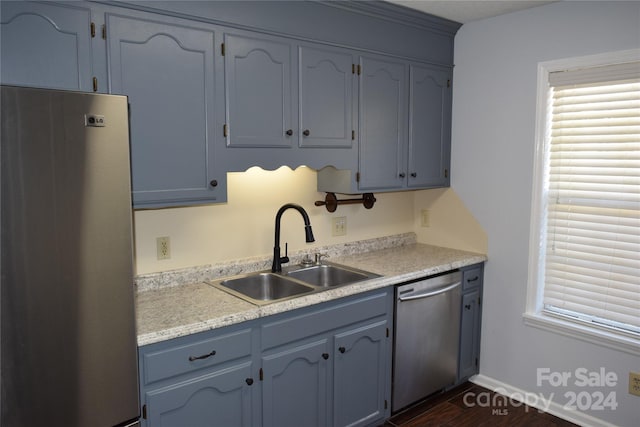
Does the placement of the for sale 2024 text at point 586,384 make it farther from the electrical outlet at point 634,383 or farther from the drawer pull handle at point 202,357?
the drawer pull handle at point 202,357

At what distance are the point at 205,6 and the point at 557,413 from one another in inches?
116

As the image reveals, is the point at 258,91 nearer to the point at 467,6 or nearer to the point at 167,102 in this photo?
the point at 167,102

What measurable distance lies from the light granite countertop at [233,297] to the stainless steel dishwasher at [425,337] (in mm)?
102

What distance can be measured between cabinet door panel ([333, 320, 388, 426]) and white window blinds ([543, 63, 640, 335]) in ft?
3.80

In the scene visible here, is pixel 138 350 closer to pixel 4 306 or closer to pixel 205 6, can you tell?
pixel 4 306

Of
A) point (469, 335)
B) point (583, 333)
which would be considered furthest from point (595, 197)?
point (469, 335)

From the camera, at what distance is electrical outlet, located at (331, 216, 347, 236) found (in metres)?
3.30

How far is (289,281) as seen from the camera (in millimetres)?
2721

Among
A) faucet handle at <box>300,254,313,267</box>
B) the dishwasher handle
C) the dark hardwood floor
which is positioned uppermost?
faucet handle at <box>300,254,313,267</box>

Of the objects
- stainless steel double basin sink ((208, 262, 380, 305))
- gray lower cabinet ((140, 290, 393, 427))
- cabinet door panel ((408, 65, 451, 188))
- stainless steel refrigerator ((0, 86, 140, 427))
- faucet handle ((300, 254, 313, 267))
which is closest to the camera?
stainless steel refrigerator ((0, 86, 140, 427))

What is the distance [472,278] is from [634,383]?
1025 millimetres

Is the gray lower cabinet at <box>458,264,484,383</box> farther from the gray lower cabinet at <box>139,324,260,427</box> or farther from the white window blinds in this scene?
the gray lower cabinet at <box>139,324,260,427</box>

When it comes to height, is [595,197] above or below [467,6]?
below

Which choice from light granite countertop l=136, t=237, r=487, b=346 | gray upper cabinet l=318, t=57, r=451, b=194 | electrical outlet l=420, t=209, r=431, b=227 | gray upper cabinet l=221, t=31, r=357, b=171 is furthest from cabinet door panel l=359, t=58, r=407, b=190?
electrical outlet l=420, t=209, r=431, b=227
